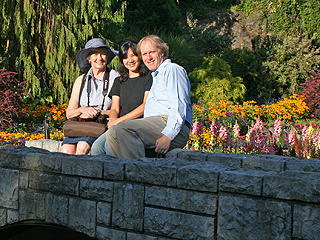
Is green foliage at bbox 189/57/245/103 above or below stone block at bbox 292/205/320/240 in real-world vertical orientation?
above

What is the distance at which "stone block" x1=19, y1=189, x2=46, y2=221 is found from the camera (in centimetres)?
278

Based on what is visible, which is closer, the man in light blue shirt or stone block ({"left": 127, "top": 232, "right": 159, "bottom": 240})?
stone block ({"left": 127, "top": 232, "right": 159, "bottom": 240})

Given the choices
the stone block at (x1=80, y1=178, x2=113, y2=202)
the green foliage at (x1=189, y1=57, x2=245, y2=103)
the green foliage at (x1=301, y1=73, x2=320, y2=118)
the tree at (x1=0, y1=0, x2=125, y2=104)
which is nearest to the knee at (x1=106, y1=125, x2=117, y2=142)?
the stone block at (x1=80, y1=178, x2=113, y2=202)

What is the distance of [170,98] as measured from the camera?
3186 mm

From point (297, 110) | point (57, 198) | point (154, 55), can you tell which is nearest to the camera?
point (57, 198)

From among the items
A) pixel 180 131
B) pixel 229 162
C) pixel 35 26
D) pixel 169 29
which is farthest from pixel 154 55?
pixel 169 29

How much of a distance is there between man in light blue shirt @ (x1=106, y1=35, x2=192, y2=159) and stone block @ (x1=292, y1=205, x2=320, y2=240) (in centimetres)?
138

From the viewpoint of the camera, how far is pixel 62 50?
7688 millimetres

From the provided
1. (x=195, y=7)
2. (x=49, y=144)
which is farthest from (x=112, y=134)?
(x=195, y=7)

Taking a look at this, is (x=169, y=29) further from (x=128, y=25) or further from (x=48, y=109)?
Answer: (x=48, y=109)

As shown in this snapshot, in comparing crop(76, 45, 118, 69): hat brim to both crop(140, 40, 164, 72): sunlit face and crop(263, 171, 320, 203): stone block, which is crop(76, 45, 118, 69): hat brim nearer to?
crop(140, 40, 164, 72): sunlit face

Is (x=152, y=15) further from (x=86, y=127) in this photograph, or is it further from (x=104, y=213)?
(x=104, y=213)

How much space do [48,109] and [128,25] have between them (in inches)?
309

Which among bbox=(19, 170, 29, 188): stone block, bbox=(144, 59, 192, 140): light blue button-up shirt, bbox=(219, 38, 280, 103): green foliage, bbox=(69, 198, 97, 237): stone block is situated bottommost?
bbox=(69, 198, 97, 237): stone block
